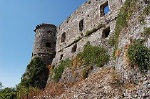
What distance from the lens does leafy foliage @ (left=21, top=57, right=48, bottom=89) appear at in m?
27.9

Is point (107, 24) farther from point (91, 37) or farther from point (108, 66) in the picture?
point (108, 66)

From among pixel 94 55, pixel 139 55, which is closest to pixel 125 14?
pixel 94 55

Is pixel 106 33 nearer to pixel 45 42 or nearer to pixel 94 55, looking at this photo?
pixel 94 55

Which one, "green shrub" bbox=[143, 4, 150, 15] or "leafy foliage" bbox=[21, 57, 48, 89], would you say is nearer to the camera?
"green shrub" bbox=[143, 4, 150, 15]

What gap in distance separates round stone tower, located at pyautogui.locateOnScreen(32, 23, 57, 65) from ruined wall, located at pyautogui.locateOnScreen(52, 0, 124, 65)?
81 centimetres

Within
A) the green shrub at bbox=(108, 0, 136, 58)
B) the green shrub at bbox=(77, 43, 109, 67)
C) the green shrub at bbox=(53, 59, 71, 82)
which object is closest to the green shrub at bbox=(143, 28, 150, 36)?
the green shrub at bbox=(108, 0, 136, 58)

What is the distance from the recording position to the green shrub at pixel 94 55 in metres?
20.5

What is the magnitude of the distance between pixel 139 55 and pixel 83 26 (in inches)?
476

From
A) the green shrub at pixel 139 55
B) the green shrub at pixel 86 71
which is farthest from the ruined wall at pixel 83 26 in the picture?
the green shrub at pixel 139 55

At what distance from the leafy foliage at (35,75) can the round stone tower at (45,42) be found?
0.83 m

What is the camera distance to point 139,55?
48.5 ft

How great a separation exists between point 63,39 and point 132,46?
49.0ft

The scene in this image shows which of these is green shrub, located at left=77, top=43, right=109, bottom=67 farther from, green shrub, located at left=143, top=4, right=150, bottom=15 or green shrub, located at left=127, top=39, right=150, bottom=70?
green shrub, located at left=127, top=39, right=150, bottom=70

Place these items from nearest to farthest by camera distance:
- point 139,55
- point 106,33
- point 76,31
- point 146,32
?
point 139,55 < point 146,32 < point 106,33 < point 76,31
